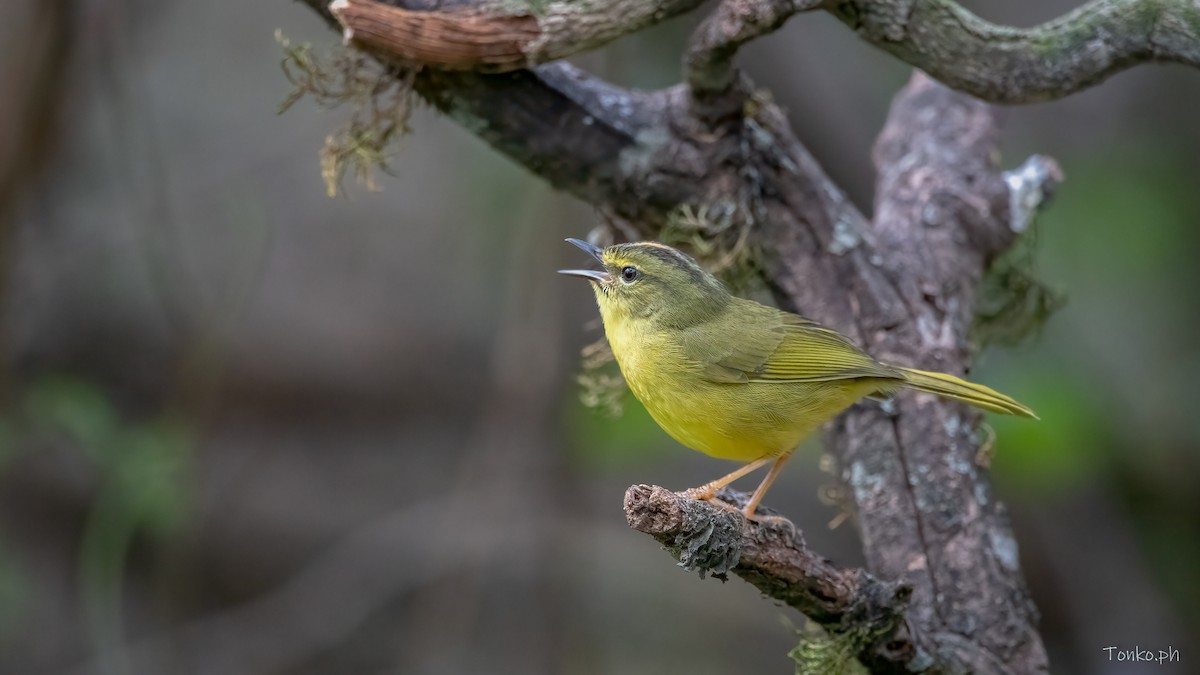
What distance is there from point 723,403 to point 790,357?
0.35 metres

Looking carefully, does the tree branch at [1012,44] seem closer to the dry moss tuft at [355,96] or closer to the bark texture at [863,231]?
the bark texture at [863,231]

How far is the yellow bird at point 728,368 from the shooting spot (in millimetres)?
3291

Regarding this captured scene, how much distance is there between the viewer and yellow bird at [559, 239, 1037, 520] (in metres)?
3.29

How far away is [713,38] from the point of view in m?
3.19

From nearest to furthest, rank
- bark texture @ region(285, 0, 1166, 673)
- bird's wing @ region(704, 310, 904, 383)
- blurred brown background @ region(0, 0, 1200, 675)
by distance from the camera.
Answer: bark texture @ region(285, 0, 1166, 673)
bird's wing @ region(704, 310, 904, 383)
blurred brown background @ region(0, 0, 1200, 675)

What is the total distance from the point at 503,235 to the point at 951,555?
4325mm

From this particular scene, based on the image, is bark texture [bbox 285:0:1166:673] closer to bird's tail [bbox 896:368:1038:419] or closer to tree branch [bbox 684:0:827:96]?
tree branch [bbox 684:0:827:96]

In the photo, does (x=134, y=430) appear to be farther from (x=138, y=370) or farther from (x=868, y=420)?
(x=868, y=420)

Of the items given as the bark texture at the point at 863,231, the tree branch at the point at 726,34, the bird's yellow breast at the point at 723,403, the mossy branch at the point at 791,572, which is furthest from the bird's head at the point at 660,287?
the mossy branch at the point at 791,572

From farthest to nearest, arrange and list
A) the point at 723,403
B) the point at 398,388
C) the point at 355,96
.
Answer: the point at 398,388 → the point at 355,96 → the point at 723,403

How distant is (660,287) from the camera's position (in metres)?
3.61

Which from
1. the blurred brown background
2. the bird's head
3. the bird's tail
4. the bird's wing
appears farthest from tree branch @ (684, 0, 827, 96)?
the blurred brown background

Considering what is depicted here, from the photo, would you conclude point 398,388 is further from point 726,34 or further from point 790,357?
point 726,34

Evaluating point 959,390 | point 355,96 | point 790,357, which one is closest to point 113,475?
point 355,96
